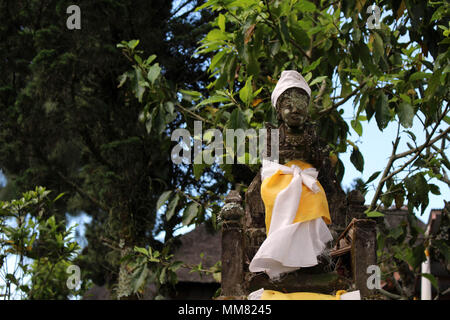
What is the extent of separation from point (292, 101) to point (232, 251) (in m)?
1.10

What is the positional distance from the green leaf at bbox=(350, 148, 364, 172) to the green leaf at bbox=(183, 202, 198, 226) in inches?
72.2

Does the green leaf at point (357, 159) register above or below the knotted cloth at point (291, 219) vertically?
above

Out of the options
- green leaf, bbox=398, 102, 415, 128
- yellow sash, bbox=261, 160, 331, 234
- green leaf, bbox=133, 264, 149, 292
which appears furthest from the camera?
green leaf, bbox=133, 264, 149, 292

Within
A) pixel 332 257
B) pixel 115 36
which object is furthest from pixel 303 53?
pixel 115 36

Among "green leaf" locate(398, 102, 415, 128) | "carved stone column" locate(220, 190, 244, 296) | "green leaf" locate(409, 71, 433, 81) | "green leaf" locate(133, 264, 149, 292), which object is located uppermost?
"green leaf" locate(409, 71, 433, 81)

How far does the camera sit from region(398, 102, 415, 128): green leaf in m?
5.30

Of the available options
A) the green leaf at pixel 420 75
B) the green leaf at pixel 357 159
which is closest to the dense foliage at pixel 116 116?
the green leaf at pixel 357 159

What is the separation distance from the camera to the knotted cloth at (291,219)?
3488 millimetres

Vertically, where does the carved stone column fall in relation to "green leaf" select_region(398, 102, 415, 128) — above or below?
below

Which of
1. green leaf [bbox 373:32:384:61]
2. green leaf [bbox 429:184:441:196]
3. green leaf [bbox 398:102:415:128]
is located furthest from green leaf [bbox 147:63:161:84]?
green leaf [bbox 429:184:441:196]

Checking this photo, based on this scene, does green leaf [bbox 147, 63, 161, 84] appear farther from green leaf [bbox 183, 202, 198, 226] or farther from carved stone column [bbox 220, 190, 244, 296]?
carved stone column [bbox 220, 190, 244, 296]

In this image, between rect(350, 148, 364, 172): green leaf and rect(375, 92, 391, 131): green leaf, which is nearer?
rect(375, 92, 391, 131): green leaf

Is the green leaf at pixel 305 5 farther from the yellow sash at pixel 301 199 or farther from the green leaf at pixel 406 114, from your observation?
the yellow sash at pixel 301 199
